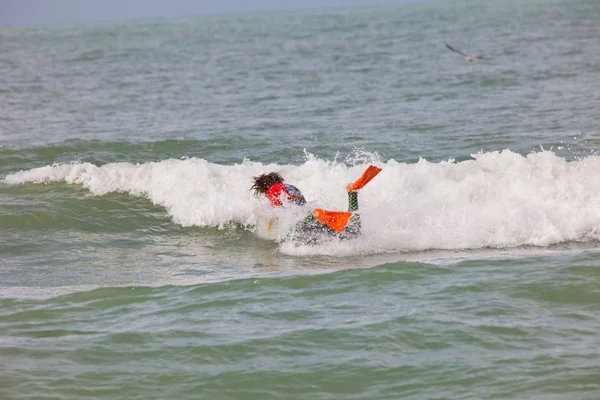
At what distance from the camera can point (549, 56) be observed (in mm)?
29078

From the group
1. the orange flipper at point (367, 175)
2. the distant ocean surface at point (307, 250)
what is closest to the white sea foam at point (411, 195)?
the distant ocean surface at point (307, 250)

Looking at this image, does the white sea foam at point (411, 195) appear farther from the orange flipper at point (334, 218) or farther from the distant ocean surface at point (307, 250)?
the orange flipper at point (334, 218)

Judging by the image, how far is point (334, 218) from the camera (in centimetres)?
995

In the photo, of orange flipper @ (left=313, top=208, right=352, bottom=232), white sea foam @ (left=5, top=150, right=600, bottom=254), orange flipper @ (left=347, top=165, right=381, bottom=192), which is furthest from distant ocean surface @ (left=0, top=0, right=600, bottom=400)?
orange flipper @ (left=347, top=165, right=381, bottom=192)

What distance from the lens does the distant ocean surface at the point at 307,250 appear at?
670 cm

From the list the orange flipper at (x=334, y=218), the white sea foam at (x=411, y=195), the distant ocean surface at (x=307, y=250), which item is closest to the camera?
the distant ocean surface at (x=307, y=250)

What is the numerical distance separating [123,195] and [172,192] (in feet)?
3.30

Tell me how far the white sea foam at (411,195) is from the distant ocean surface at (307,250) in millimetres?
39

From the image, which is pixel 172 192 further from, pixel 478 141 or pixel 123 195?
pixel 478 141

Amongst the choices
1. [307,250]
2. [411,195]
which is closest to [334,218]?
[307,250]

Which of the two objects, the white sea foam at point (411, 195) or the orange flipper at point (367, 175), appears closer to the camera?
the orange flipper at point (367, 175)

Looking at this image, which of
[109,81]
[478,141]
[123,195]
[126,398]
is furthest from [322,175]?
[109,81]

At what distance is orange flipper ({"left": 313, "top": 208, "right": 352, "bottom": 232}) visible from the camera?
9906 millimetres

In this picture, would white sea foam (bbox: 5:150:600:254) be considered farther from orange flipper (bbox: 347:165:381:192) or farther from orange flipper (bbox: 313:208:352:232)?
orange flipper (bbox: 347:165:381:192)
